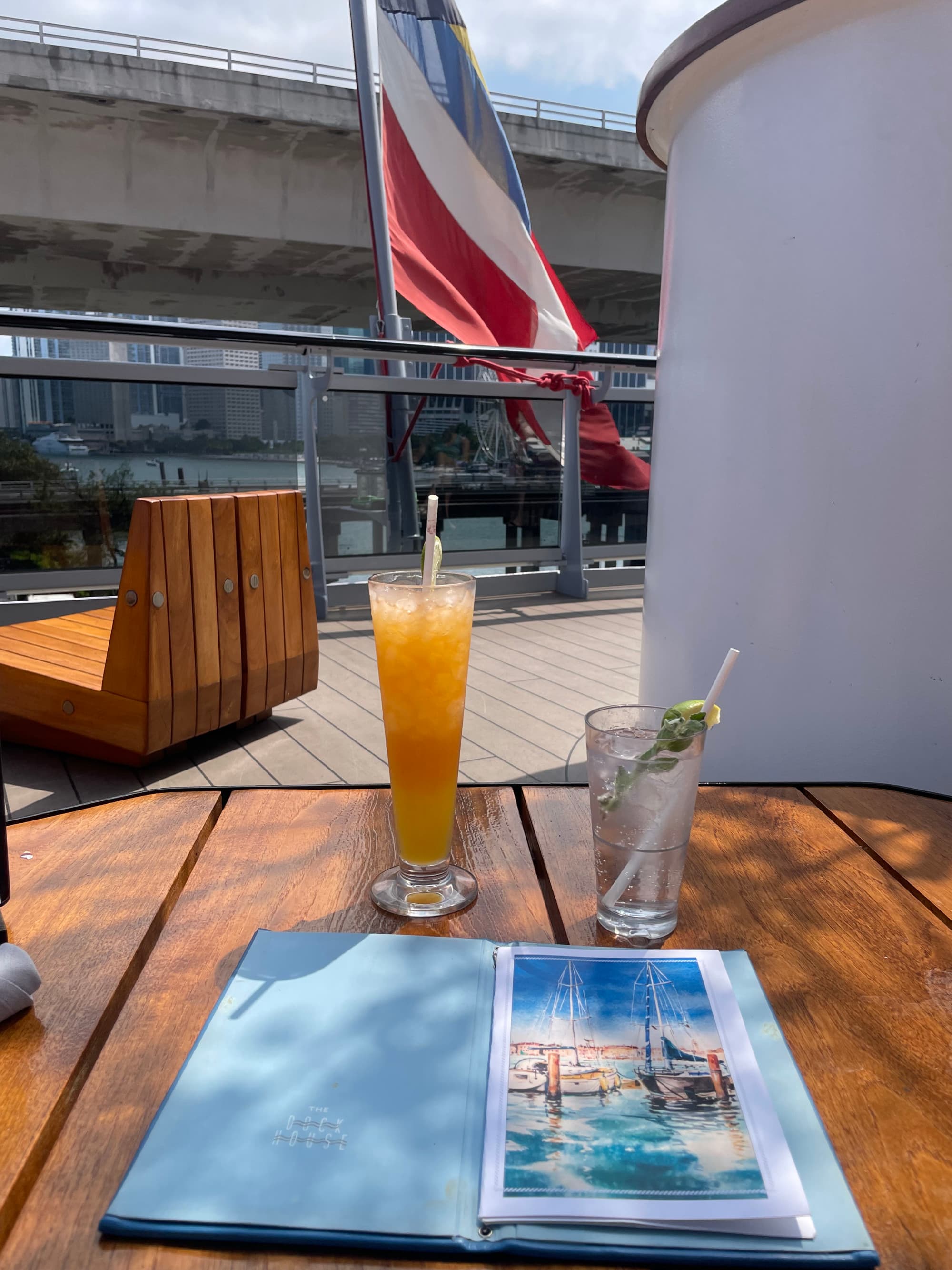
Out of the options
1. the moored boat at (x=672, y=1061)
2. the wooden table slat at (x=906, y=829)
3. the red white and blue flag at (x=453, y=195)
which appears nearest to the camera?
the moored boat at (x=672, y=1061)

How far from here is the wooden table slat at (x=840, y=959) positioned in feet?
1.65

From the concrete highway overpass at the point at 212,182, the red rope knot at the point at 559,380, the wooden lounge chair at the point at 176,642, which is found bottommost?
the wooden lounge chair at the point at 176,642

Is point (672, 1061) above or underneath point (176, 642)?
above

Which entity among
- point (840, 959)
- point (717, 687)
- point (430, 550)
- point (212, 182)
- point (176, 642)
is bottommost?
point (176, 642)

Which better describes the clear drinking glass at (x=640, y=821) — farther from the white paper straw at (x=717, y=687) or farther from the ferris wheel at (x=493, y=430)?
the ferris wheel at (x=493, y=430)

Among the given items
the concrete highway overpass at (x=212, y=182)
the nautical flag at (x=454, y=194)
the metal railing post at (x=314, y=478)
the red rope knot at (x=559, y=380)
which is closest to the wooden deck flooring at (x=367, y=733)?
the metal railing post at (x=314, y=478)

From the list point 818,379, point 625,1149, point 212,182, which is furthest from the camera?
point 212,182

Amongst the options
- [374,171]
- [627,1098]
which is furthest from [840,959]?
[374,171]

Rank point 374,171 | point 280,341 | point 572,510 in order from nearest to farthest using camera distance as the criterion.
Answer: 1. point 280,341
2. point 572,510
3. point 374,171

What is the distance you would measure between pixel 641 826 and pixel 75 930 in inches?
19.4

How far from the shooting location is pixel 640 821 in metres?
0.74

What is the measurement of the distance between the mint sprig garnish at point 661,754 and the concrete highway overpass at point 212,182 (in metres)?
12.5

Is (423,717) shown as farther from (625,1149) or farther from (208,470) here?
(208,470)

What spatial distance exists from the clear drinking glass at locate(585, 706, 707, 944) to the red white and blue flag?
5.66m
